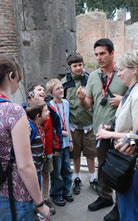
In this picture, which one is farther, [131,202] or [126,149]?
[131,202]

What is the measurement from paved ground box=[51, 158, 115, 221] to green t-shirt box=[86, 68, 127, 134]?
1058mm

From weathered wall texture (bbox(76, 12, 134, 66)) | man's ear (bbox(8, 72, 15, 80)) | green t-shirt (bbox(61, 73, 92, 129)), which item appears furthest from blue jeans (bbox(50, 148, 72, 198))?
weathered wall texture (bbox(76, 12, 134, 66))

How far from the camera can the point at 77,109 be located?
371 cm

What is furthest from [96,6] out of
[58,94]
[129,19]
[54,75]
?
[58,94]

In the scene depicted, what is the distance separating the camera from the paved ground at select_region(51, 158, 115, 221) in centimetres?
323

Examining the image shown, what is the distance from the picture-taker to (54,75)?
17.5ft

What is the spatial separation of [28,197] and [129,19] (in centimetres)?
3490

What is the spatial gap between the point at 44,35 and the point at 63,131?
2525mm

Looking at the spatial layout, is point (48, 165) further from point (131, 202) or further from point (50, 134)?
point (131, 202)

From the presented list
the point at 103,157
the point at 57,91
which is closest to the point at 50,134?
the point at 57,91

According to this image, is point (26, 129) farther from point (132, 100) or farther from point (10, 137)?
point (132, 100)

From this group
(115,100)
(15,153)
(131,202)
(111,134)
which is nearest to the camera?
(15,153)

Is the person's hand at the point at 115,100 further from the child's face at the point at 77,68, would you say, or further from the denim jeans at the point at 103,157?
the child's face at the point at 77,68

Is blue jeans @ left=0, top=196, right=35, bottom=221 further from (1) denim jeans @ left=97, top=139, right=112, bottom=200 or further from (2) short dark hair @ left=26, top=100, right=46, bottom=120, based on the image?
(1) denim jeans @ left=97, top=139, right=112, bottom=200
